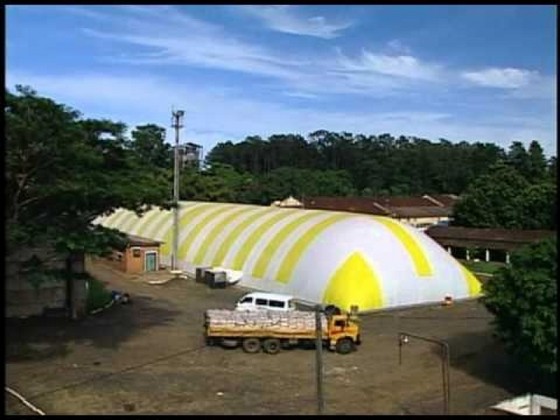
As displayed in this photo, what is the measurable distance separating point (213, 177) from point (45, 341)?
4325cm

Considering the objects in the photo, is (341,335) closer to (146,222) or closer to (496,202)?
(146,222)

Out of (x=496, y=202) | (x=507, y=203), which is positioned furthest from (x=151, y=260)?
(x=507, y=203)

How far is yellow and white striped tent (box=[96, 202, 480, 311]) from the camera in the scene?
1011 inches

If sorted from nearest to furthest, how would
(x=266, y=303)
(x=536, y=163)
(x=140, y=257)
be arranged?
(x=266, y=303), (x=140, y=257), (x=536, y=163)

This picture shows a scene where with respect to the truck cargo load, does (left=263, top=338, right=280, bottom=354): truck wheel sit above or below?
below

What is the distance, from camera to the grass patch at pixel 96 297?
81.5 feet

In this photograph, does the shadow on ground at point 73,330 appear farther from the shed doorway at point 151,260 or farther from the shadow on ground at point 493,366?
the shed doorway at point 151,260

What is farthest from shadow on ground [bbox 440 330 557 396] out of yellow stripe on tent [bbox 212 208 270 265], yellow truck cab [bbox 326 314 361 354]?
yellow stripe on tent [bbox 212 208 270 265]

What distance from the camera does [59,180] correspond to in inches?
685

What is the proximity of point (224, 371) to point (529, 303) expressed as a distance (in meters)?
7.25

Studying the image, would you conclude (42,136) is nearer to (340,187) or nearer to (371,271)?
(371,271)

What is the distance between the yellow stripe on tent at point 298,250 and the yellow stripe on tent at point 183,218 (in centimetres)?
1030

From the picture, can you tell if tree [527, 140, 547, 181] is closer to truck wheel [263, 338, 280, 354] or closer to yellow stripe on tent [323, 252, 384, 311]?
yellow stripe on tent [323, 252, 384, 311]

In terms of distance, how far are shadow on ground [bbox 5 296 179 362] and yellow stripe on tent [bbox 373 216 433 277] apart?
913 centimetres
